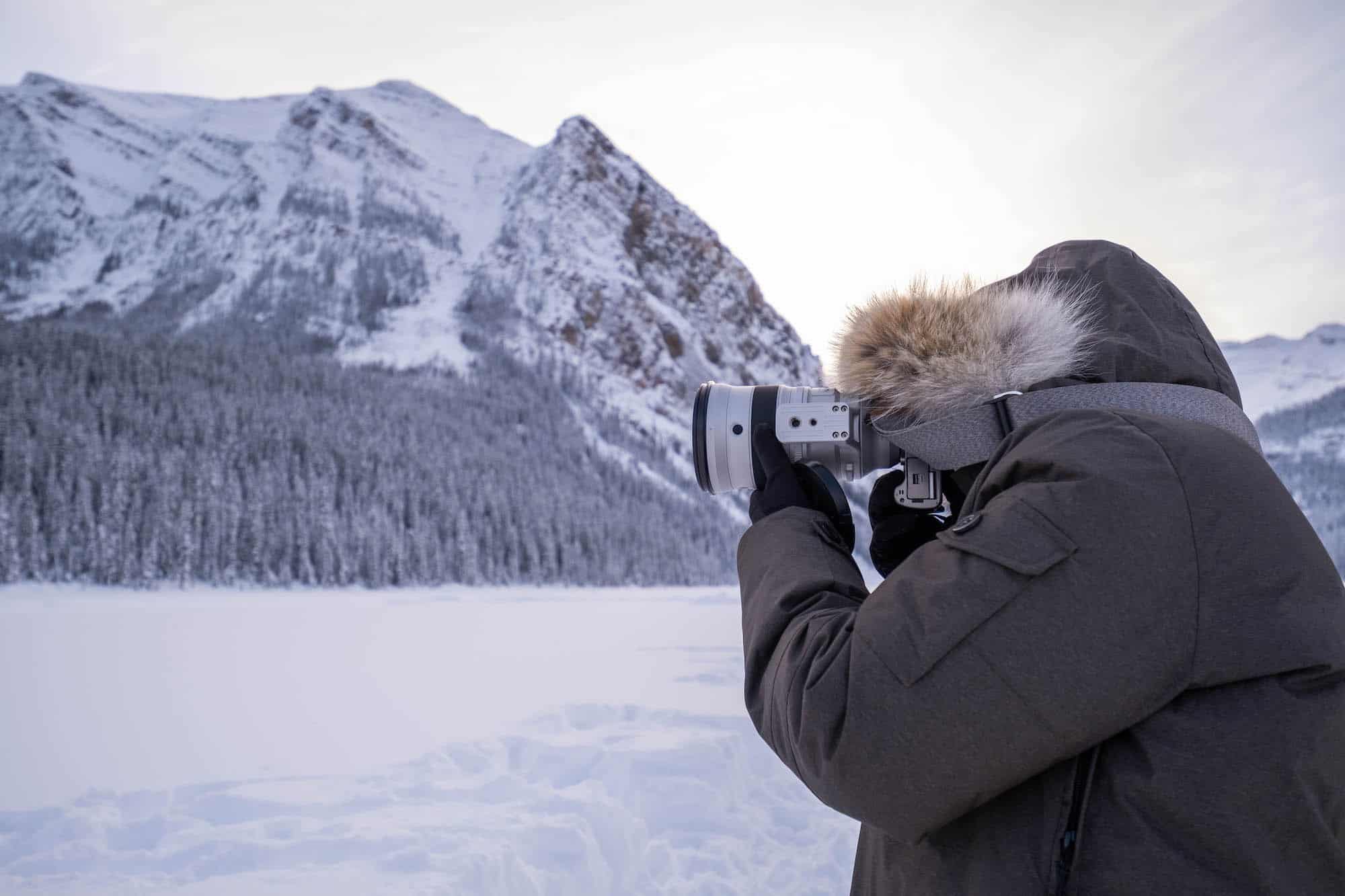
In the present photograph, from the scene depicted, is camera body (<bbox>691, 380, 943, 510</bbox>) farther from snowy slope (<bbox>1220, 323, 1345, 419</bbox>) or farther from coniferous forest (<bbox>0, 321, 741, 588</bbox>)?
snowy slope (<bbox>1220, 323, 1345, 419</bbox>)

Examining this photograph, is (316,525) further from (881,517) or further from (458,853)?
(881,517)

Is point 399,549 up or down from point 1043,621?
down

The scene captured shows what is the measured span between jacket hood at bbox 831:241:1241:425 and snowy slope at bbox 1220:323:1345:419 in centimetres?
11808

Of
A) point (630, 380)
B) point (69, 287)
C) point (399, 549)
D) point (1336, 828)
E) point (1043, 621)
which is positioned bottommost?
point (399, 549)

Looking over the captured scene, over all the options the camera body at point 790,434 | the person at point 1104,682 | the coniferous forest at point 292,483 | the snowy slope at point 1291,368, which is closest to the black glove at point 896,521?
the camera body at point 790,434

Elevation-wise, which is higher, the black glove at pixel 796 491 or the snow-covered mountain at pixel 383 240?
the snow-covered mountain at pixel 383 240

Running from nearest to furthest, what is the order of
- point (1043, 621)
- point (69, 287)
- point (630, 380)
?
point (1043, 621), point (630, 380), point (69, 287)

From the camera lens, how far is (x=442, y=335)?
56.7 meters

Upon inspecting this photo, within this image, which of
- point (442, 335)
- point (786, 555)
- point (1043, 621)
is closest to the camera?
point (1043, 621)

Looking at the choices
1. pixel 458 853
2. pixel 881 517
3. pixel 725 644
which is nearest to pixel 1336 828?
pixel 881 517

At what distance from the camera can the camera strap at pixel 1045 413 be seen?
918 mm

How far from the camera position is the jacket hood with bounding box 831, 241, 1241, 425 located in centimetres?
97

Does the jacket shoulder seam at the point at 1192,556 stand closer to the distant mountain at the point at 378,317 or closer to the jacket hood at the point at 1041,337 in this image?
the jacket hood at the point at 1041,337

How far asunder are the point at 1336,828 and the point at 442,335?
59.0 metres
